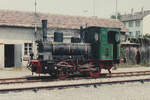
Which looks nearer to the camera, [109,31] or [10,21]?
[109,31]

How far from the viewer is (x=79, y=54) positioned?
51.8 ft

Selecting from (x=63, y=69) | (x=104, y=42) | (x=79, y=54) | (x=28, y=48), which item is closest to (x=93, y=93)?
(x=63, y=69)

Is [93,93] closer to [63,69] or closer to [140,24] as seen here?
[63,69]

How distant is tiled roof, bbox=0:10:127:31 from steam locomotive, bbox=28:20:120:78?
8.35 metres

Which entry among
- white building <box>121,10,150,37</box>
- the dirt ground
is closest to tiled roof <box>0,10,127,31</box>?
the dirt ground

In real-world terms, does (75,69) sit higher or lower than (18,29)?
lower

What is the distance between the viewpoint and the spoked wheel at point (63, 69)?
14.8 metres

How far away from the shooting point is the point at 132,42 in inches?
1086

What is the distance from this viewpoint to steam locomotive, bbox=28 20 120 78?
579 inches

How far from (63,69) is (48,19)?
11742 millimetres

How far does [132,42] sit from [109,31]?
40.4 feet

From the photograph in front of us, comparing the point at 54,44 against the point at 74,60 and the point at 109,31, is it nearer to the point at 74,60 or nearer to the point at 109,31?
the point at 74,60

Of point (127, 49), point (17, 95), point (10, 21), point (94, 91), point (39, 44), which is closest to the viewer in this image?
point (17, 95)

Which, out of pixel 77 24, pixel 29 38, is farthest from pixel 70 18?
pixel 29 38
